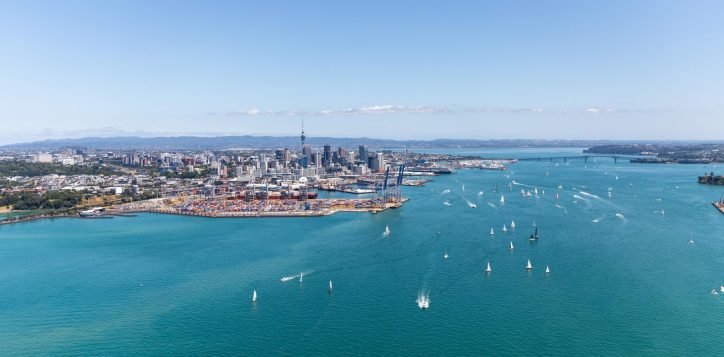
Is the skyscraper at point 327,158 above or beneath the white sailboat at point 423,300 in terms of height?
above

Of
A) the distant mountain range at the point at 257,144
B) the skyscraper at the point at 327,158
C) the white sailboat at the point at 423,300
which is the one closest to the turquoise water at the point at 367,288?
the white sailboat at the point at 423,300

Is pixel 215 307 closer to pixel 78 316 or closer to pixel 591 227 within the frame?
pixel 78 316

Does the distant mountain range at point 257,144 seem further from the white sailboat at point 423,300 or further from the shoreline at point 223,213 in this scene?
the white sailboat at point 423,300

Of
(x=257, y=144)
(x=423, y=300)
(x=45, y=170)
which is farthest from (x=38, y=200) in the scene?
(x=257, y=144)

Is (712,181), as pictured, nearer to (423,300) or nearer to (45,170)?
(423,300)

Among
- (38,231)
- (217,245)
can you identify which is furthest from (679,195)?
(38,231)

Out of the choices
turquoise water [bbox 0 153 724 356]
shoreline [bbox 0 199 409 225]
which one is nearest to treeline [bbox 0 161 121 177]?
shoreline [bbox 0 199 409 225]
